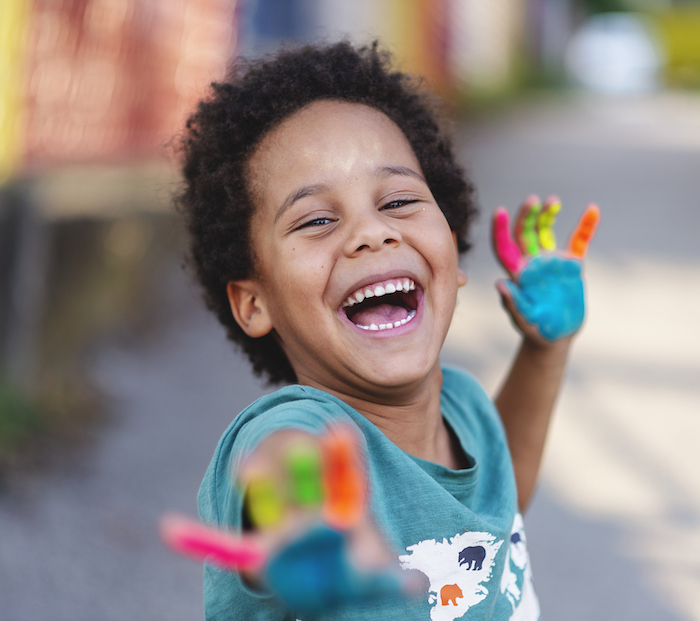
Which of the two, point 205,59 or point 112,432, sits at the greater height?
point 205,59

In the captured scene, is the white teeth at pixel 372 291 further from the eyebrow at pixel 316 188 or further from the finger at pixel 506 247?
the finger at pixel 506 247

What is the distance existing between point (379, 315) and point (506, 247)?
0.48m

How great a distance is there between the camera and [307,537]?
623 millimetres

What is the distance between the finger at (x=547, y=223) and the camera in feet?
5.24

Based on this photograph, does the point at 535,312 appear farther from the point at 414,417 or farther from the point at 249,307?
the point at 249,307

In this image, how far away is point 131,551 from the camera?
2459 millimetres

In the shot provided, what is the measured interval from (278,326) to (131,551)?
1552mm

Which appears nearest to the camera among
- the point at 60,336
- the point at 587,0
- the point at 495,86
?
the point at 60,336

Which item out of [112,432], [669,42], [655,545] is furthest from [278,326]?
[669,42]

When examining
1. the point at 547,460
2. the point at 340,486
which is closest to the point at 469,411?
the point at 340,486

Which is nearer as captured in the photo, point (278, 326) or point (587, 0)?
point (278, 326)

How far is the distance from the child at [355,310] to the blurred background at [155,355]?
0.54 metres

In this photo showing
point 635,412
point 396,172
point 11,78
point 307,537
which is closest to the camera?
point 307,537

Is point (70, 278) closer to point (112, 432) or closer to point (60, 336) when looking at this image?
point (60, 336)
